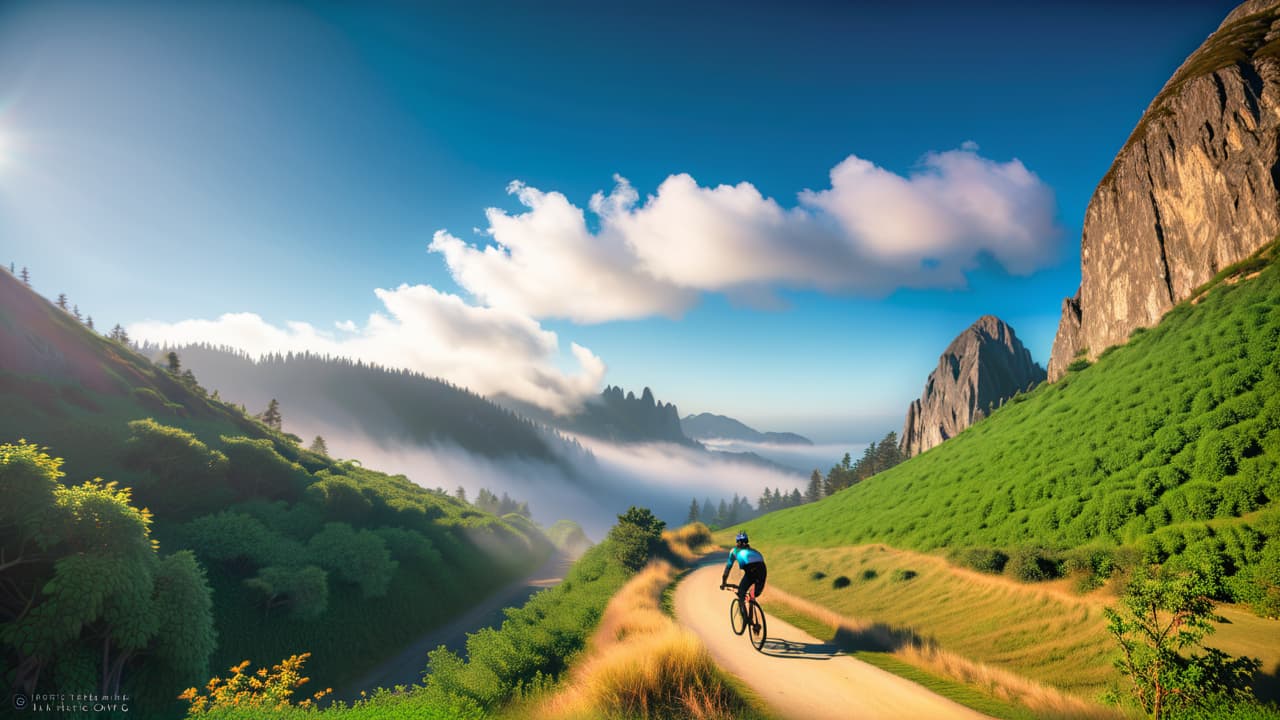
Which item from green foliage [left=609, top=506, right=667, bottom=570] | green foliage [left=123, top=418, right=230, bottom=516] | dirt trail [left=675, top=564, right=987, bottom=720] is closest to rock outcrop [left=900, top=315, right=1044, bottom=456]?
green foliage [left=609, top=506, right=667, bottom=570]

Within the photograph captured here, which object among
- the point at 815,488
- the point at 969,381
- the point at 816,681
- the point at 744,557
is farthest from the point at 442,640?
the point at 969,381

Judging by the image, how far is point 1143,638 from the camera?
819 centimetres

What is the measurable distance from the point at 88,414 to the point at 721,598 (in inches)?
2491

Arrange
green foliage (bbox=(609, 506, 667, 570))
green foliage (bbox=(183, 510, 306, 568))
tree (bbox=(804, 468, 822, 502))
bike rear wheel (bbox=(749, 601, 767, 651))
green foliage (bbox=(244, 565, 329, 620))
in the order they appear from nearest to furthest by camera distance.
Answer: bike rear wheel (bbox=(749, 601, 767, 651)) < green foliage (bbox=(609, 506, 667, 570)) < green foliage (bbox=(244, 565, 329, 620)) < green foliage (bbox=(183, 510, 306, 568)) < tree (bbox=(804, 468, 822, 502))

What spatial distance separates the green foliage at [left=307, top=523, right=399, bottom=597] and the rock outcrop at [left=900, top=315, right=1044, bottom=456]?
12706 centimetres

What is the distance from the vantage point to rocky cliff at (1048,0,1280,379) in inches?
1350

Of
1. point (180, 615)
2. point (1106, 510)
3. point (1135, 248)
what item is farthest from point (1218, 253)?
point (180, 615)

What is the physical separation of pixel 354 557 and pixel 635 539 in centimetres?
3220

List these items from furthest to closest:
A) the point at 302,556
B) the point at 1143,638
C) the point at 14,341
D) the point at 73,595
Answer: the point at 14,341
the point at 302,556
the point at 73,595
the point at 1143,638

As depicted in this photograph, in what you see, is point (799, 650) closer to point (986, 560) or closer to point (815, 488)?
point (986, 560)

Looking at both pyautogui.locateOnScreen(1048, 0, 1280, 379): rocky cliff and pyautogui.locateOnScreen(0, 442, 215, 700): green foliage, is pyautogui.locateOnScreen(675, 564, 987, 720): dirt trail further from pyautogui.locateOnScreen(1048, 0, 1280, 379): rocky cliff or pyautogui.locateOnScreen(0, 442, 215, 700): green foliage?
pyautogui.locateOnScreen(1048, 0, 1280, 379): rocky cliff

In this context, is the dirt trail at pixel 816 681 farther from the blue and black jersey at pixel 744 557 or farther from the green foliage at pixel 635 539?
the green foliage at pixel 635 539

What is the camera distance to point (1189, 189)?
39938mm

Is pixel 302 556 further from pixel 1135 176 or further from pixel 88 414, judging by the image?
pixel 1135 176
